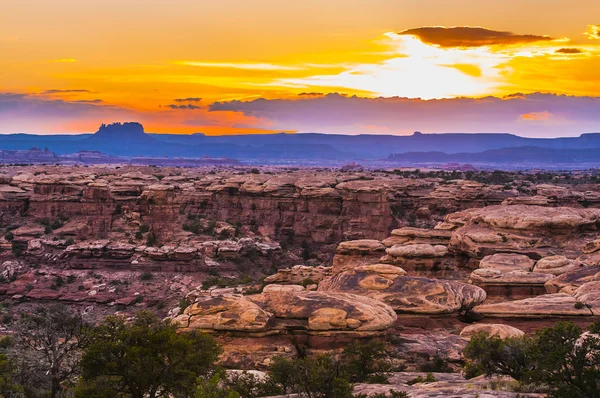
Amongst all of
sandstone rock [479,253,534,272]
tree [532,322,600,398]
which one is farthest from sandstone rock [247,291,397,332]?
sandstone rock [479,253,534,272]

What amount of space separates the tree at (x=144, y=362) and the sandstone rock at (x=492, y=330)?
8.47 metres

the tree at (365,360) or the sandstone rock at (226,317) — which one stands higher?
the sandstone rock at (226,317)

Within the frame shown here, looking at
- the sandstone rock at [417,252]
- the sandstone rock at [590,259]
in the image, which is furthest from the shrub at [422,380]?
the sandstone rock at [417,252]

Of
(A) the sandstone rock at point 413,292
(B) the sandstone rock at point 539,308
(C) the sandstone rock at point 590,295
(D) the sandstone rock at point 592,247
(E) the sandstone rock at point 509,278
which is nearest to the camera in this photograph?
(C) the sandstone rock at point 590,295

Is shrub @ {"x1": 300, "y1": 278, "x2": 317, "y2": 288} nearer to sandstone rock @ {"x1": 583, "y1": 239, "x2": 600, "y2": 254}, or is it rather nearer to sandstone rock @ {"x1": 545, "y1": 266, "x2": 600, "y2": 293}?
sandstone rock @ {"x1": 545, "y1": 266, "x2": 600, "y2": 293}

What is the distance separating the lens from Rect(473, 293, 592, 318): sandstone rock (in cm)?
2050

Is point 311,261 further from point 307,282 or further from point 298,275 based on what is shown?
point 307,282

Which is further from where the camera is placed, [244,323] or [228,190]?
[228,190]

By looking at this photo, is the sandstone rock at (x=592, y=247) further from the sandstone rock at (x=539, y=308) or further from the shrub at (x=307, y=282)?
the shrub at (x=307, y=282)

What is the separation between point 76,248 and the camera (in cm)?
4491

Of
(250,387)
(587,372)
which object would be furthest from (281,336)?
(587,372)

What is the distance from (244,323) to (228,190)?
158ft

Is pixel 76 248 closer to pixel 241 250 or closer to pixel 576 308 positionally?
pixel 241 250

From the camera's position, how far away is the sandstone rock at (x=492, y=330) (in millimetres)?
18438
